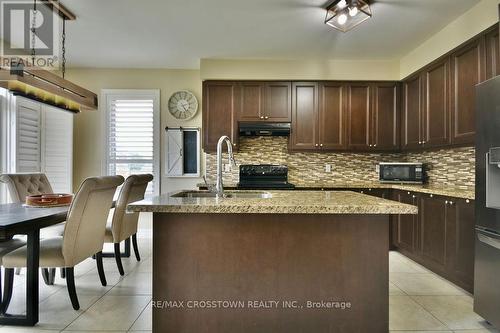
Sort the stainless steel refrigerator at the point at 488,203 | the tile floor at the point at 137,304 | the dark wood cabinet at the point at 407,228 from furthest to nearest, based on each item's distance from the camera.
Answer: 1. the dark wood cabinet at the point at 407,228
2. the tile floor at the point at 137,304
3. the stainless steel refrigerator at the point at 488,203

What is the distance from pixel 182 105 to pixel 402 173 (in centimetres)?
328

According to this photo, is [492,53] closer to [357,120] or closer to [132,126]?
[357,120]

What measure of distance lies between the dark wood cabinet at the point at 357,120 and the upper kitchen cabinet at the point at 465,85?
4.10 ft

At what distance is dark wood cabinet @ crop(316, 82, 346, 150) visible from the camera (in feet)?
14.2

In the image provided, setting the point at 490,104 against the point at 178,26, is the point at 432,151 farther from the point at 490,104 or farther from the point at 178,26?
the point at 178,26

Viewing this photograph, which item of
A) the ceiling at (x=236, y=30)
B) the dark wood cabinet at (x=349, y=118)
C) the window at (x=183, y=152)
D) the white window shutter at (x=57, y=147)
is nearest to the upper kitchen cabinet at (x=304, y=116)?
the dark wood cabinet at (x=349, y=118)

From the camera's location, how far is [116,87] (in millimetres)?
4789

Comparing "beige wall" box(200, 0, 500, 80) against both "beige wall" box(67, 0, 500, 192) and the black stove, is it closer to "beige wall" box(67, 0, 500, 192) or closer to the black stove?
"beige wall" box(67, 0, 500, 192)

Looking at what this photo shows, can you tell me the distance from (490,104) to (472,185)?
1.39 m

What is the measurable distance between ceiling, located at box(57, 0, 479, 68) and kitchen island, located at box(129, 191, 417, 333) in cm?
214

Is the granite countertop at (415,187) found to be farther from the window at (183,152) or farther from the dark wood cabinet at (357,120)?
the window at (183,152)

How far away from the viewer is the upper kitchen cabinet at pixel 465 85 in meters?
2.79

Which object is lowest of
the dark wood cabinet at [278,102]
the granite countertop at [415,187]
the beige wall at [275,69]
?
the granite countertop at [415,187]

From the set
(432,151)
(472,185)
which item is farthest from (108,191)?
(432,151)
